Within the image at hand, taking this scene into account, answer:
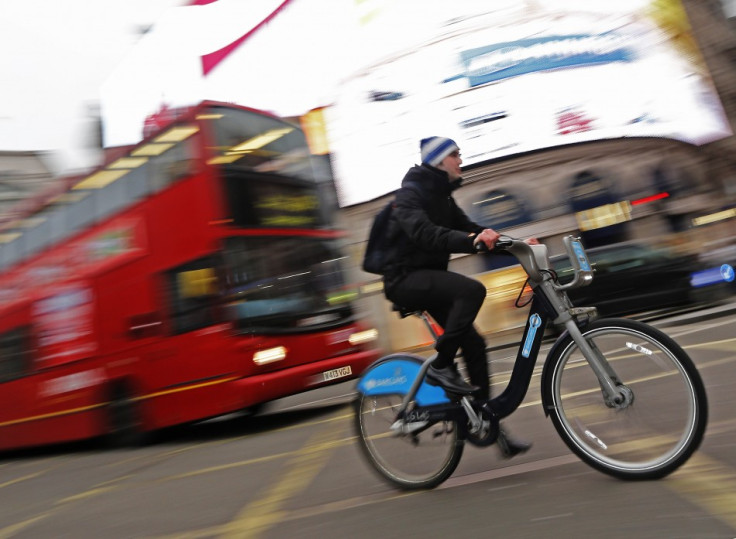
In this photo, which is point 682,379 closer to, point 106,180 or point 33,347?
point 106,180

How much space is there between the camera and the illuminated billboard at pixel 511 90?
89.0 ft

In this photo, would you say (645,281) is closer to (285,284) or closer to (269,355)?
(285,284)

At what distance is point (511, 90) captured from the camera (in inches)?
1082

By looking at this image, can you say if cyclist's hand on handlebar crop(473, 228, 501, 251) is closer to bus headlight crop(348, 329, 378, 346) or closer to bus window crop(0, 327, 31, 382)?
bus headlight crop(348, 329, 378, 346)

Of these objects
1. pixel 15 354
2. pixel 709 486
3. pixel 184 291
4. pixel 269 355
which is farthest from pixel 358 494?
pixel 15 354

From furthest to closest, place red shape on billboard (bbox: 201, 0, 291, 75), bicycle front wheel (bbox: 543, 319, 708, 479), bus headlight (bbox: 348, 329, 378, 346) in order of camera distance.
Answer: red shape on billboard (bbox: 201, 0, 291, 75) < bus headlight (bbox: 348, 329, 378, 346) < bicycle front wheel (bbox: 543, 319, 708, 479)

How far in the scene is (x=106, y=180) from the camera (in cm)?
866

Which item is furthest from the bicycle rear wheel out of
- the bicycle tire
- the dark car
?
the dark car

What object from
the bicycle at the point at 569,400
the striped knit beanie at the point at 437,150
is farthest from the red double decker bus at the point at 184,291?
the striped knit beanie at the point at 437,150

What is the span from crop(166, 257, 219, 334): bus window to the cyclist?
4.21 metres

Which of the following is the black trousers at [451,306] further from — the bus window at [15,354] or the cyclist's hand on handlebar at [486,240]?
the bus window at [15,354]

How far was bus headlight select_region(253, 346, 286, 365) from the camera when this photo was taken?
7520 millimetres

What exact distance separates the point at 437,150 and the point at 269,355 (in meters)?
4.55

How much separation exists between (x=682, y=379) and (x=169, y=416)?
608 centimetres
